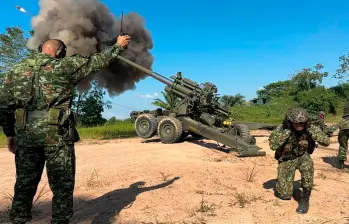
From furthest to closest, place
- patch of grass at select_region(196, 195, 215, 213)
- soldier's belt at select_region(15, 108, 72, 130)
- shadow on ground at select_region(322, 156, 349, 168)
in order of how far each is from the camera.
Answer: shadow on ground at select_region(322, 156, 349, 168) → patch of grass at select_region(196, 195, 215, 213) → soldier's belt at select_region(15, 108, 72, 130)

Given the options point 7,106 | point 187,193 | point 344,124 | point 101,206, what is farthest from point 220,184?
point 7,106

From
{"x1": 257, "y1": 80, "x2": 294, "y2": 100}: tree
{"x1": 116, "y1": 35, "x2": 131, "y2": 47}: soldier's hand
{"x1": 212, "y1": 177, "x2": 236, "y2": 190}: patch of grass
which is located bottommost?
{"x1": 212, "y1": 177, "x2": 236, "y2": 190}: patch of grass

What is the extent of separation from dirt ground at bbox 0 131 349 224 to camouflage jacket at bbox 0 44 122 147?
44.4 inches

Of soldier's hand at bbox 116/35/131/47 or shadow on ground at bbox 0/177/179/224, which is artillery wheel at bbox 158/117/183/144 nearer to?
shadow on ground at bbox 0/177/179/224

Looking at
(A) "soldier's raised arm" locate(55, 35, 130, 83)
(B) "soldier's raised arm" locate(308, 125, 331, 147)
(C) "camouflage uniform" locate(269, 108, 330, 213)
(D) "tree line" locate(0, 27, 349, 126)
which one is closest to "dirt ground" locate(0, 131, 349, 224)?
(C) "camouflage uniform" locate(269, 108, 330, 213)

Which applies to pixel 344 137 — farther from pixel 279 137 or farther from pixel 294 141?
pixel 279 137

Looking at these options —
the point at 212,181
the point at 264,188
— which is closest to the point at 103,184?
the point at 212,181

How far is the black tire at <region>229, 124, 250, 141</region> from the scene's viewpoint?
8.09 m

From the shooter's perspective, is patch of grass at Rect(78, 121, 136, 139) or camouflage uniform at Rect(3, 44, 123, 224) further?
patch of grass at Rect(78, 121, 136, 139)

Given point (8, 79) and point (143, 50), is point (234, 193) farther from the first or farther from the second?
point (143, 50)

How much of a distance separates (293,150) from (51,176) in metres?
2.75

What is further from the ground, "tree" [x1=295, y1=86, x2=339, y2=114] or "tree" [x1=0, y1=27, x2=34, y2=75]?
"tree" [x1=0, y1=27, x2=34, y2=75]

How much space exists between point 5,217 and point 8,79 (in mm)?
1552

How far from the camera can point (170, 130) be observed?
9773 mm
